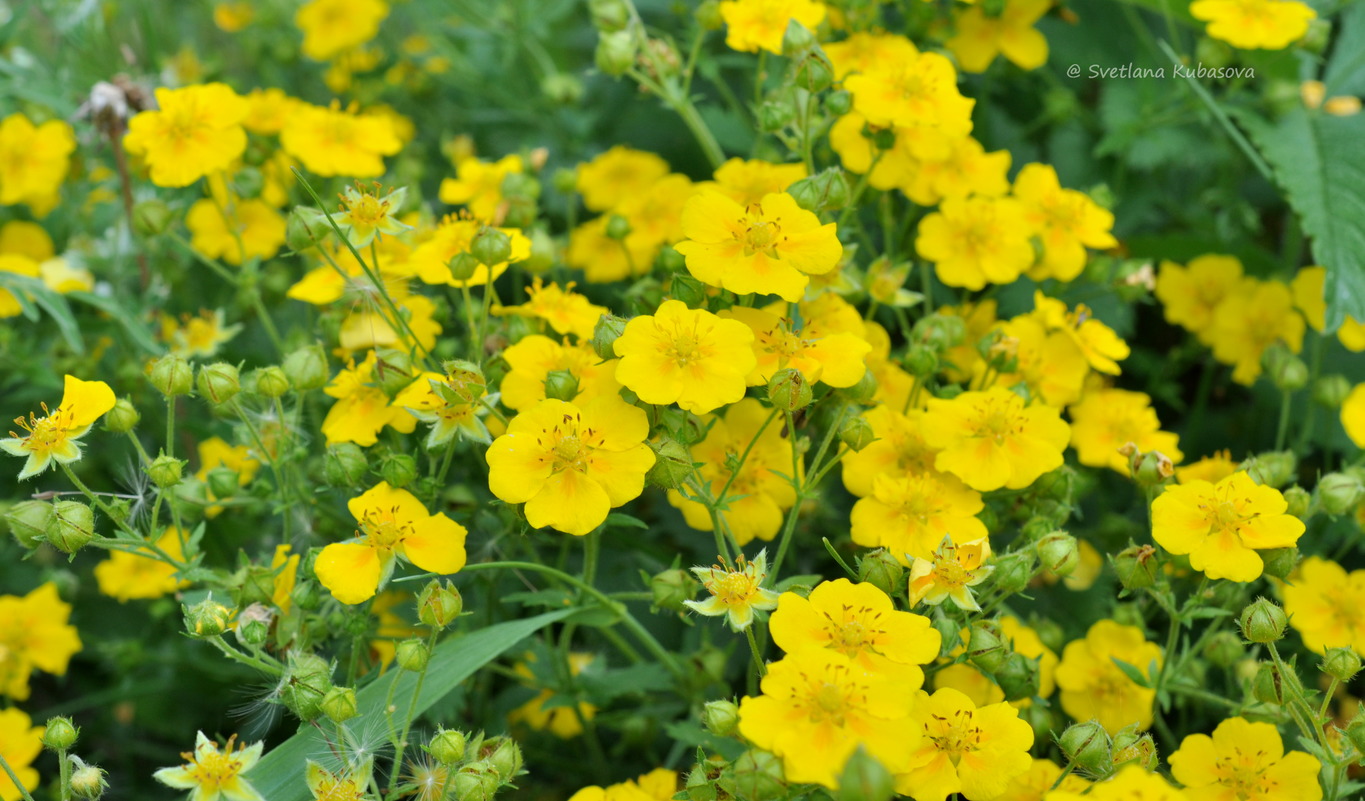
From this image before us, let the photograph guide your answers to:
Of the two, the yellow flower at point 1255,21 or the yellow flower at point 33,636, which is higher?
the yellow flower at point 1255,21

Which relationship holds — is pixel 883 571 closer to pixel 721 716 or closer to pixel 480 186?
pixel 721 716

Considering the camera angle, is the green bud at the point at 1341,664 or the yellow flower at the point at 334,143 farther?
the yellow flower at the point at 334,143

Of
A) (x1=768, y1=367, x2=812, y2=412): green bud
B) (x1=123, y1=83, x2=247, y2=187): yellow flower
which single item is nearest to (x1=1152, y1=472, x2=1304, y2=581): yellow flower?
(x1=768, y1=367, x2=812, y2=412): green bud

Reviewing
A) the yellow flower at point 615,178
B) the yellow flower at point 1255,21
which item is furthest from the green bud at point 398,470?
the yellow flower at point 1255,21

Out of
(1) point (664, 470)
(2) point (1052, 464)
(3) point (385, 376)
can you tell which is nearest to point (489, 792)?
(1) point (664, 470)

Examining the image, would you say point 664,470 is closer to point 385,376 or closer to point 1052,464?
point 385,376

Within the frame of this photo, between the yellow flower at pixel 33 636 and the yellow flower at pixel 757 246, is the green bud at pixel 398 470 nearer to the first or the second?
the yellow flower at pixel 757 246

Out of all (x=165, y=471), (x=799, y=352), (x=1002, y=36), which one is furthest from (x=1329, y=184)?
(x=165, y=471)
